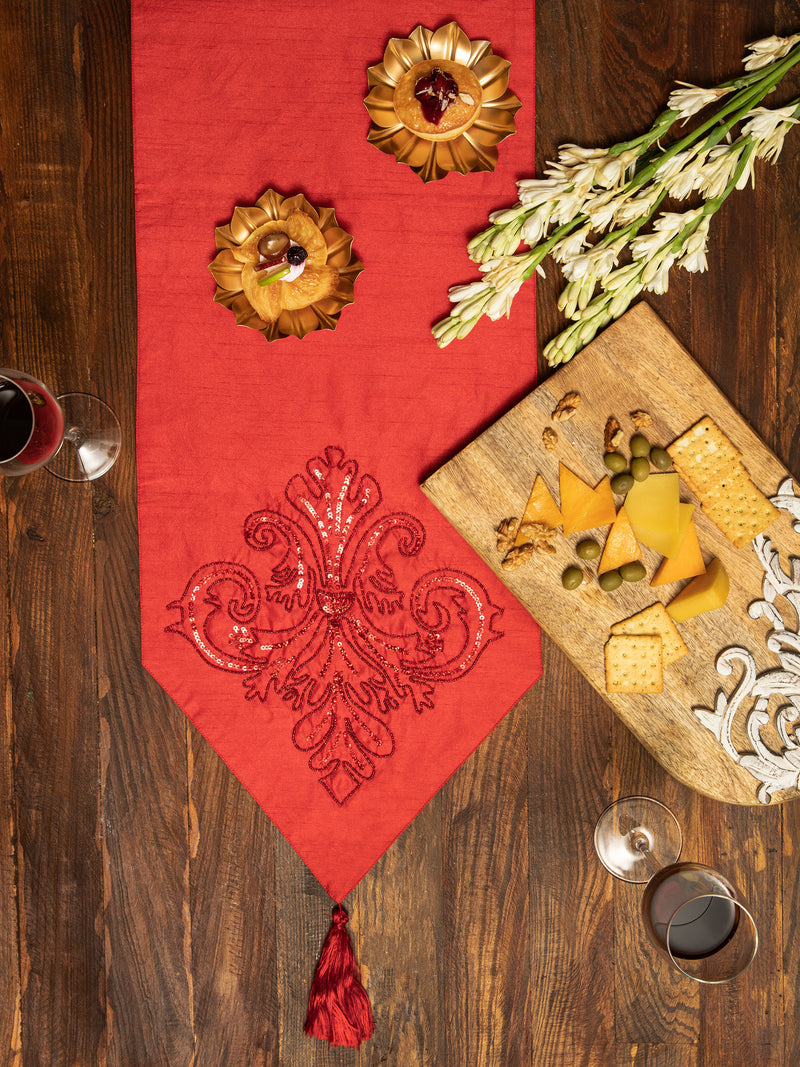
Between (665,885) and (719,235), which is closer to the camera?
(665,885)

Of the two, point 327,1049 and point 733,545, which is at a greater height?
point 733,545

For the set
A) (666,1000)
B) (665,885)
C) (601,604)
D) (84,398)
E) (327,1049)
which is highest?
(84,398)

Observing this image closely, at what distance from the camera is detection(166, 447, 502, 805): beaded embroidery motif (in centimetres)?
133

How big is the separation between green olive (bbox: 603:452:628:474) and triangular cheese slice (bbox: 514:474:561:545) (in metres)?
0.12

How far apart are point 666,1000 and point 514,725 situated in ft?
1.97

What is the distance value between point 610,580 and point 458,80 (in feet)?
3.01

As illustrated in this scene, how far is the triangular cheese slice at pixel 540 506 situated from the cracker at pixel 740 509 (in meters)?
0.27

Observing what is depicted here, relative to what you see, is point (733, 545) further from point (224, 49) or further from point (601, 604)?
point (224, 49)

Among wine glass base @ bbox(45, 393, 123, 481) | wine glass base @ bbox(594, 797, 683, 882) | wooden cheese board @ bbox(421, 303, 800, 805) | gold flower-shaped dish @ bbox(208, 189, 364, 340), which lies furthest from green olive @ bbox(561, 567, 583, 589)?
wine glass base @ bbox(45, 393, 123, 481)

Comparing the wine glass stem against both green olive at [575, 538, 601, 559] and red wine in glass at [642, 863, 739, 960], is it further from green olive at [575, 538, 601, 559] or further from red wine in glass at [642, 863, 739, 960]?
green olive at [575, 538, 601, 559]

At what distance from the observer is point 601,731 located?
4.46 ft

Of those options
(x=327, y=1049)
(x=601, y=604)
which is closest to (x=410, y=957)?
(x=327, y=1049)

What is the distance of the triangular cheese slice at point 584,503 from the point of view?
128 cm

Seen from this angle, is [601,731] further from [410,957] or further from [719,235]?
[719,235]
